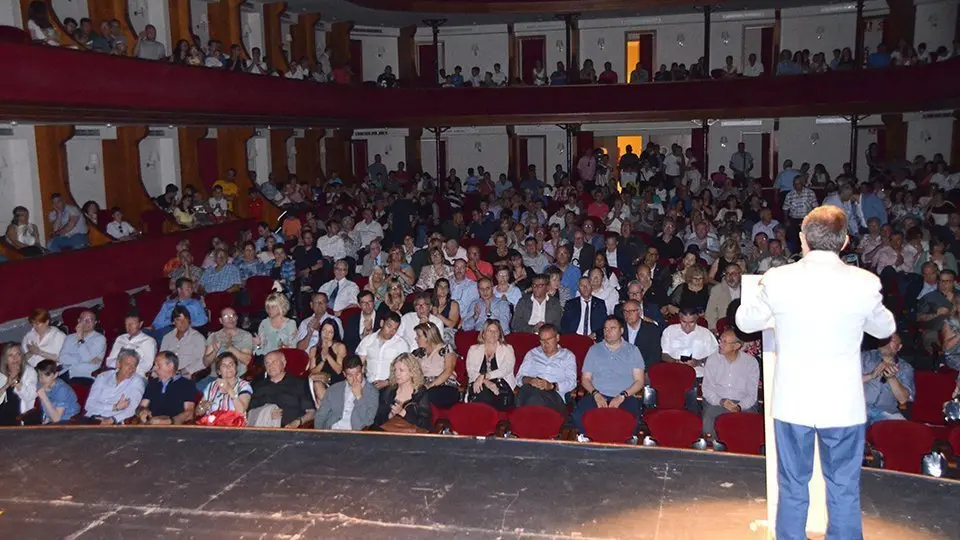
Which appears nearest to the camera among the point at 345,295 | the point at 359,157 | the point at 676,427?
the point at 676,427

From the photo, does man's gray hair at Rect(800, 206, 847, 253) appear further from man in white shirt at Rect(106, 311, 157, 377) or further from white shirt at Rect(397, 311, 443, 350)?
man in white shirt at Rect(106, 311, 157, 377)

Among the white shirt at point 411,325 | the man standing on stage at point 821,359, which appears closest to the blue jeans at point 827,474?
the man standing on stage at point 821,359

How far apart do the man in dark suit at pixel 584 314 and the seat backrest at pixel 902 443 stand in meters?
3.45

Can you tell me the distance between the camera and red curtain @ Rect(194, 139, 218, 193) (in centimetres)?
1892

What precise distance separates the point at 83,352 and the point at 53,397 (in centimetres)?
118

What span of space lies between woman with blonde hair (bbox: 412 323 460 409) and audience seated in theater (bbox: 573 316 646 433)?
1087mm

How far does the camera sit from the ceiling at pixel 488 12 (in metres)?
20.8

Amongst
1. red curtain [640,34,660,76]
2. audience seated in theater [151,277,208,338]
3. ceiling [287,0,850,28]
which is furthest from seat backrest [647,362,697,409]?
red curtain [640,34,660,76]

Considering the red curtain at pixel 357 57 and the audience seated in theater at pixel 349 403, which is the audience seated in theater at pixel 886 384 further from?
the red curtain at pixel 357 57

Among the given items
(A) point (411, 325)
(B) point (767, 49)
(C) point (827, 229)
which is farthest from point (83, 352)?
(B) point (767, 49)

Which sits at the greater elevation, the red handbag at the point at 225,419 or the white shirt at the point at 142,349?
the white shirt at the point at 142,349

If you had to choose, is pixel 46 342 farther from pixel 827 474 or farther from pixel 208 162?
pixel 208 162

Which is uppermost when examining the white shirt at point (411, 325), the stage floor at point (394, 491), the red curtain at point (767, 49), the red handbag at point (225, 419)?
the red curtain at point (767, 49)

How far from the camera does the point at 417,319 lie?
28.6 ft
